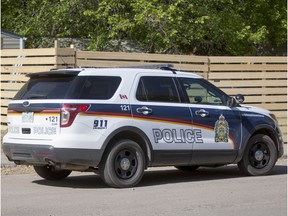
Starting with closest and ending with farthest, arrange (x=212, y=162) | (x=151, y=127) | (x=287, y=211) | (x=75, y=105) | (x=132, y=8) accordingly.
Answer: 1. (x=287, y=211)
2. (x=75, y=105)
3. (x=151, y=127)
4. (x=212, y=162)
5. (x=132, y=8)

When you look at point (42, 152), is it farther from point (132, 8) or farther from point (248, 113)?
point (132, 8)

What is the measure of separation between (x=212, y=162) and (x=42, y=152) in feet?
9.68

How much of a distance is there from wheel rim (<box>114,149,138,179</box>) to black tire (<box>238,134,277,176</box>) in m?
2.35

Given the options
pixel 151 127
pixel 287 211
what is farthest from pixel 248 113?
pixel 287 211

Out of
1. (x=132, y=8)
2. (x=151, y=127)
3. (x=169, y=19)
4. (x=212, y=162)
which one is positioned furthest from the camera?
(x=132, y=8)

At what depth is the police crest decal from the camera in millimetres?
10375

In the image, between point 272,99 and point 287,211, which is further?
point 272,99

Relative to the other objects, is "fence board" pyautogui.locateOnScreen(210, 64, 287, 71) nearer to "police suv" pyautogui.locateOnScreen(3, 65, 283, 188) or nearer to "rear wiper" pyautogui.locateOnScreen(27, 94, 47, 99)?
"police suv" pyautogui.locateOnScreen(3, 65, 283, 188)

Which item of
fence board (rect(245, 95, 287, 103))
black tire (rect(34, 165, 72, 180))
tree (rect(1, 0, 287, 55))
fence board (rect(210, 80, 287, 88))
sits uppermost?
tree (rect(1, 0, 287, 55))

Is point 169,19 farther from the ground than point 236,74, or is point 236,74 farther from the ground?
point 169,19

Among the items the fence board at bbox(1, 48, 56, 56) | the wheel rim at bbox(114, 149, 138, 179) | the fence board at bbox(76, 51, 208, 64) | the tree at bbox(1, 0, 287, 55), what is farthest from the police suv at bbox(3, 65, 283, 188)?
the tree at bbox(1, 0, 287, 55)

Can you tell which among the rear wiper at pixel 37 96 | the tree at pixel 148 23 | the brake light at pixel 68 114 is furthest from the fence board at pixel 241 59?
the brake light at pixel 68 114

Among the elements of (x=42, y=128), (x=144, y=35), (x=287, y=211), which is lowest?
(x=287, y=211)

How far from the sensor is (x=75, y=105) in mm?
8898
